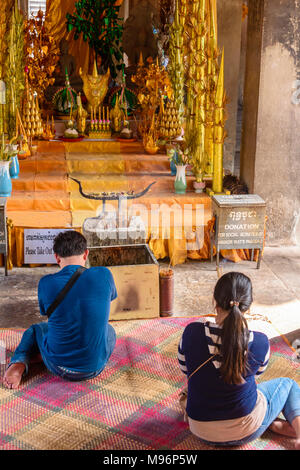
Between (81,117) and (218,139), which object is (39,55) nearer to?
(81,117)

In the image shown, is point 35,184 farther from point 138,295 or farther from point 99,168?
point 138,295

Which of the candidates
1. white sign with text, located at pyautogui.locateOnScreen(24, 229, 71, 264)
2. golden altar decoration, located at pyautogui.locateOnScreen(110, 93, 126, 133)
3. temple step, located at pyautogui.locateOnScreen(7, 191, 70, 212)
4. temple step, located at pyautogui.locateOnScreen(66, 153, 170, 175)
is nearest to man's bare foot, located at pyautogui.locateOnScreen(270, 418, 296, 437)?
white sign with text, located at pyautogui.locateOnScreen(24, 229, 71, 264)

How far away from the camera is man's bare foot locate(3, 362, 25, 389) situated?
3227 millimetres

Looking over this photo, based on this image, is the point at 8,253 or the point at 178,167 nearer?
the point at 8,253

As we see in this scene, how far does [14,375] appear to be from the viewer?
324 centimetres

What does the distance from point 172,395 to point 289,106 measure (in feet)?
11.3

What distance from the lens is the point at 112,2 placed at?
26.8 ft

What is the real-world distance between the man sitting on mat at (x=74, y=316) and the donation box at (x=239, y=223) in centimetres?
205

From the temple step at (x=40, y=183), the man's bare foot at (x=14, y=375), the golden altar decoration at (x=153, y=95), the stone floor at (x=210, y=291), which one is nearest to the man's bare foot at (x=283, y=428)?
the stone floor at (x=210, y=291)

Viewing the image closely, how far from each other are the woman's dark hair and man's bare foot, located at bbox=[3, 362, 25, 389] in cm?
138

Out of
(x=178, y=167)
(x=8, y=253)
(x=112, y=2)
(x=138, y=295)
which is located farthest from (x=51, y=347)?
(x=112, y=2)

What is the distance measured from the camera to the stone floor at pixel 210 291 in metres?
4.19

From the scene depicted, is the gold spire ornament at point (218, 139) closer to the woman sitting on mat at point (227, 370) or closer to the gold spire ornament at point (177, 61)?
the gold spire ornament at point (177, 61)

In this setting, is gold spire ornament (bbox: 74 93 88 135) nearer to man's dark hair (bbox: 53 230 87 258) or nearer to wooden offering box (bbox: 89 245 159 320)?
wooden offering box (bbox: 89 245 159 320)
